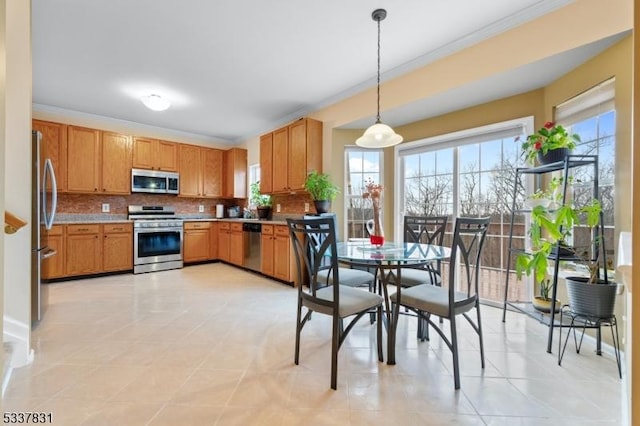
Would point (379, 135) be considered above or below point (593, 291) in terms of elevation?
above

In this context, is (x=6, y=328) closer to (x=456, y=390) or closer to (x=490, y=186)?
(x=456, y=390)

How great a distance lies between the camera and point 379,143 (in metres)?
2.48

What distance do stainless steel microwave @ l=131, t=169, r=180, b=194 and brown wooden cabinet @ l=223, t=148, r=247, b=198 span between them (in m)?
0.97

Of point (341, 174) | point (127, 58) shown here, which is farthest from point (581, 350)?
point (127, 58)

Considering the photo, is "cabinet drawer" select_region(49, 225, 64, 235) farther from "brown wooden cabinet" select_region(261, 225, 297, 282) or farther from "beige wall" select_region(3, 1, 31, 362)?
"brown wooden cabinet" select_region(261, 225, 297, 282)

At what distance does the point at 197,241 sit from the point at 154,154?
1769mm

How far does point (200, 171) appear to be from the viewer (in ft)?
18.8

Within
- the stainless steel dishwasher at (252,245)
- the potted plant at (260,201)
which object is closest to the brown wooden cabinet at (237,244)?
the stainless steel dishwasher at (252,245)

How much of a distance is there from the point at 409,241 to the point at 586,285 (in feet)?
4.50

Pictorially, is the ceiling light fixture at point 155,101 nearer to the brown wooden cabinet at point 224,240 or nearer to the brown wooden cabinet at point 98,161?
the brown wooden cabinet at point 98,161

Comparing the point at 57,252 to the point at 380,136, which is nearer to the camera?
the point at 380,136

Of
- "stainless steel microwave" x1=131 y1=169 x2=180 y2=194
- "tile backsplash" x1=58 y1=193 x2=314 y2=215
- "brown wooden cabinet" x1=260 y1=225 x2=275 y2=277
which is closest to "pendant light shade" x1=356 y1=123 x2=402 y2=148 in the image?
"tile backsplash" x1=58 y1=193 x2=314 y2=215

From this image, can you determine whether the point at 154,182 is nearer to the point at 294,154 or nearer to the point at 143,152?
the point at 143,152

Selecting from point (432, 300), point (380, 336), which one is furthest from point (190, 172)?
point (432, 300)
